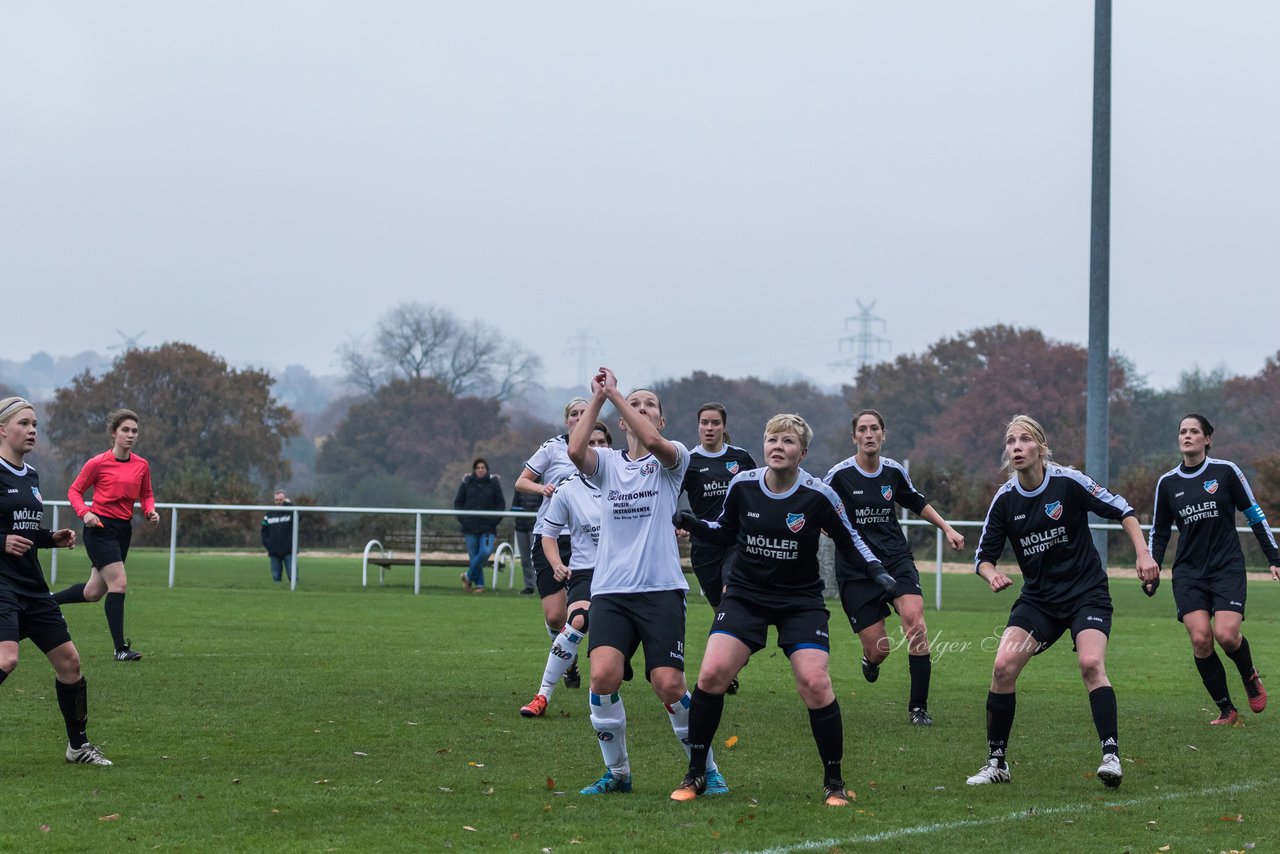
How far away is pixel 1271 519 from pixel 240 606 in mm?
26684

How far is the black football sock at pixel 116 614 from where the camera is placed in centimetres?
1281

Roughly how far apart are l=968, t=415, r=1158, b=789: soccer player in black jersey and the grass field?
1.42 ft

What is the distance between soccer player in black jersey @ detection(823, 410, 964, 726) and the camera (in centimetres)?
1004

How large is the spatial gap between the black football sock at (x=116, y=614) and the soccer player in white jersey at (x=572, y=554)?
4352 mm

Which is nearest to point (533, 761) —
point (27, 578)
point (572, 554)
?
point (572, 554)

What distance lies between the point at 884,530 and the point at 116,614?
21.6 ft

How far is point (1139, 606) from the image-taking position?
79.3ft

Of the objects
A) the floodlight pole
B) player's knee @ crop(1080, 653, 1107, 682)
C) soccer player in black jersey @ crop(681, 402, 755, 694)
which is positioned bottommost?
player's knee @ crop(1080, 653, 1107, 682)

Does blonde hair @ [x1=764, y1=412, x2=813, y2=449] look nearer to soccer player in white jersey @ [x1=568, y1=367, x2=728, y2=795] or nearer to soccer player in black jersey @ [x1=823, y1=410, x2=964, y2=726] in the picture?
soccer player in white jersey @ [x1=568, y1=367, x2=728, y2=795]

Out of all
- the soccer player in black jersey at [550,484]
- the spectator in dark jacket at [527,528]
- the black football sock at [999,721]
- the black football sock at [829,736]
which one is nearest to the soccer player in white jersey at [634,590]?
the black football sock at [829,736]

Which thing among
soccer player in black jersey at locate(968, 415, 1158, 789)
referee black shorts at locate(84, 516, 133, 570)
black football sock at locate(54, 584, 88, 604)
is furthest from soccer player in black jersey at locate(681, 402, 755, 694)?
black football sock at locate(54, 584, 88, 604)

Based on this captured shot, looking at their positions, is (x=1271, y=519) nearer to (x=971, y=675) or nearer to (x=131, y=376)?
(x=971, y=675)

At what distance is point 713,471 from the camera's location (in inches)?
412

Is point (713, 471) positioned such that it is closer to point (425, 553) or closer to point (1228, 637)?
point (1228, 637)
